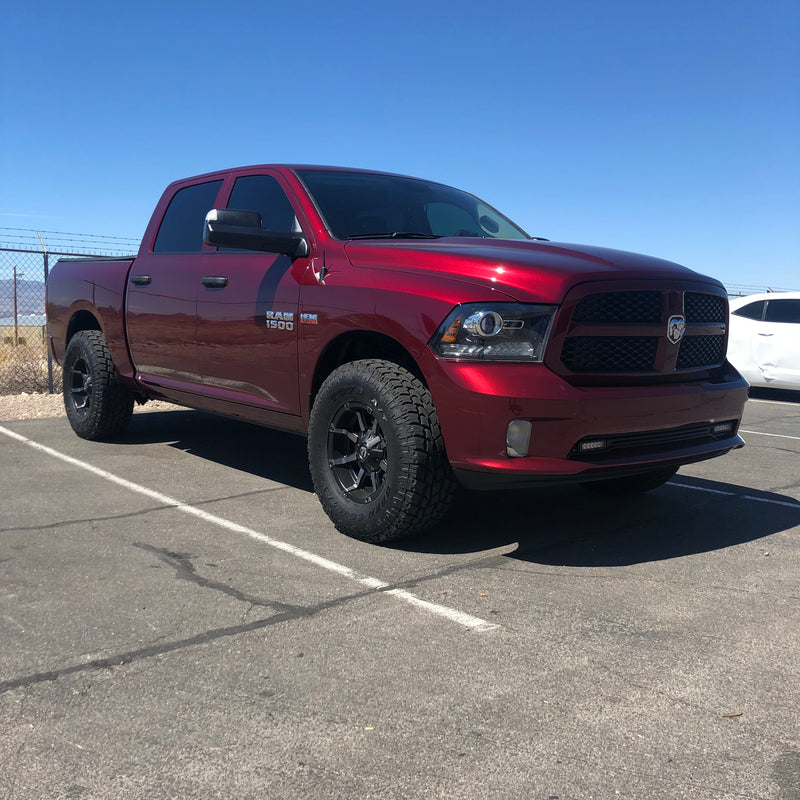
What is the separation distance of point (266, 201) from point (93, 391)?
2523 mm

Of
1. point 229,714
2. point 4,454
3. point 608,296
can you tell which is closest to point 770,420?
point 608,296

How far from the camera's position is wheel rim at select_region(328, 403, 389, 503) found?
4.17m

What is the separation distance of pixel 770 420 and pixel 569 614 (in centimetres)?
740

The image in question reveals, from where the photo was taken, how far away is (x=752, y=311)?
40.2 feet

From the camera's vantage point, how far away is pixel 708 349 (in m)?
4.43

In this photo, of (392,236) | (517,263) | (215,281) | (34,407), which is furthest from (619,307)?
(34,407)

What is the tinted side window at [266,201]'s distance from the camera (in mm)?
5032

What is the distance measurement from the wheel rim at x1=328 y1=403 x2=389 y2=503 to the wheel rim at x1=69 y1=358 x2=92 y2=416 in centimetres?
341

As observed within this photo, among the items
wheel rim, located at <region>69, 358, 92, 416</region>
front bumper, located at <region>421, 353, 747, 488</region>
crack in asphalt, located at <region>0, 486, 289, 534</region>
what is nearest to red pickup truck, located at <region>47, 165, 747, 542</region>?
front bumper, located at <region>421, 353, 747, 488</region>

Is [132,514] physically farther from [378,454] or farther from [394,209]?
[394,209]

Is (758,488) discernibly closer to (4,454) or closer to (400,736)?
(400,736)

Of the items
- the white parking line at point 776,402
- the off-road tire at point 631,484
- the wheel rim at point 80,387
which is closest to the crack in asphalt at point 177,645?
the off-road tire at point 631,484

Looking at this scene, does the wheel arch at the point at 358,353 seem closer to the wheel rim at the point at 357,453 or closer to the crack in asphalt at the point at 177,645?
the wheel rim at the point at 357,453

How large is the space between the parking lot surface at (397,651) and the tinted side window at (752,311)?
7700 mm
